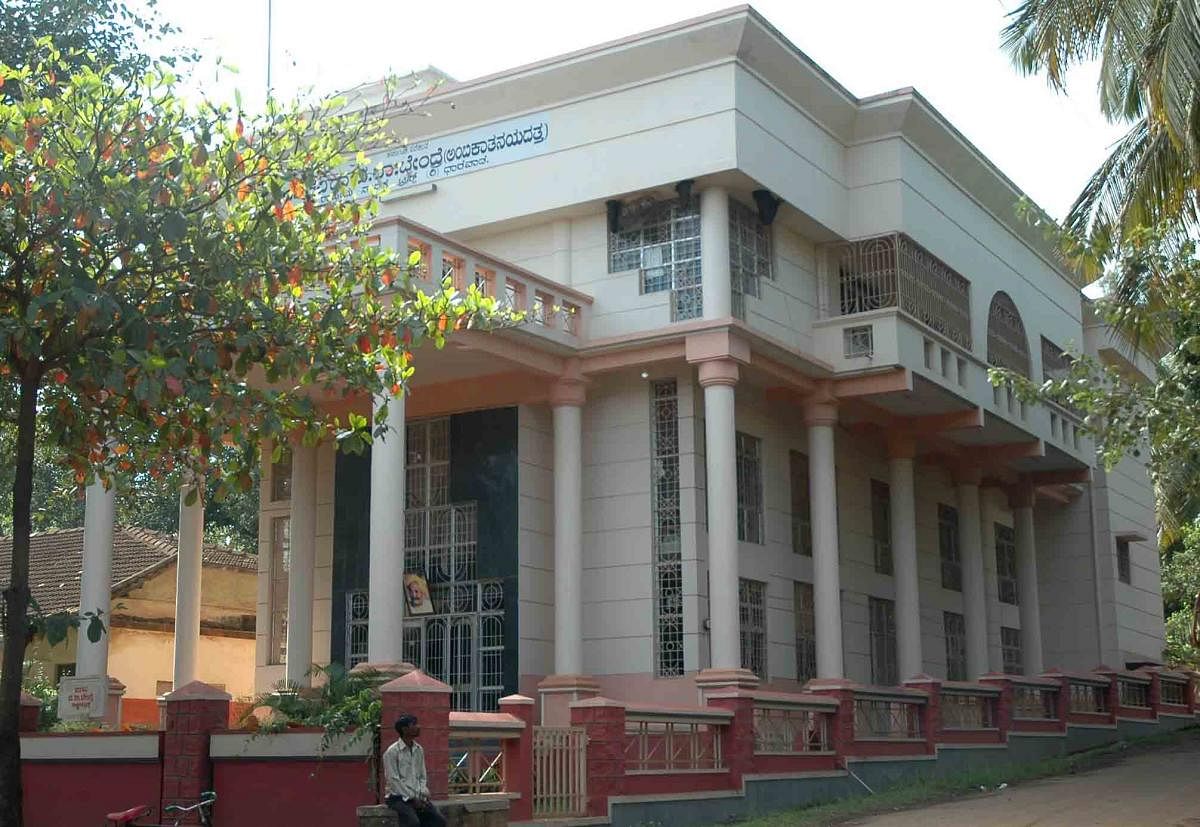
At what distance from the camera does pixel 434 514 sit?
74.3 ft

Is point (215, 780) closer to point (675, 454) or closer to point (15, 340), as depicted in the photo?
point (15, 340)

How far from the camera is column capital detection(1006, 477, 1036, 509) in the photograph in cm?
3033

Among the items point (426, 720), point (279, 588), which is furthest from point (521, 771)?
point (279, 588)

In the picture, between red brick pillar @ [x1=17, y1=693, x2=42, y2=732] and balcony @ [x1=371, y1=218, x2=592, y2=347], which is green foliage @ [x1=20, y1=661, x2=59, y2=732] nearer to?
red brick pillar @ [x1=17, y1=693, x2=42, y2=732]

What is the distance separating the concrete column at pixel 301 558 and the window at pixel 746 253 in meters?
7.23

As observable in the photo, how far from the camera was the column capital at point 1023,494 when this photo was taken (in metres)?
30.3

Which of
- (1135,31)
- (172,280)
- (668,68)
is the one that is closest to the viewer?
(172,280)

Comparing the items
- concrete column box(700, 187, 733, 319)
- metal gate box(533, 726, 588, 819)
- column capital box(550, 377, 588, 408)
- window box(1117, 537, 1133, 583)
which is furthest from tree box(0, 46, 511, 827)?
window box(1117, 537, 1133, 583)

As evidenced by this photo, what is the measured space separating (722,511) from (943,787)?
15.8 feet

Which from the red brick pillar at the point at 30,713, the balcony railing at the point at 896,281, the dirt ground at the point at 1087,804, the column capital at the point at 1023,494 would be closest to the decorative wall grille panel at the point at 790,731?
the dirt ground at the point at 1087,804

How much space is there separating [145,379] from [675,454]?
11868mm

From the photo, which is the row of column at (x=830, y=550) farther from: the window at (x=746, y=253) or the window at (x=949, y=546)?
the window at (x=746, y=253)

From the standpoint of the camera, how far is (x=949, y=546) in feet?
97.2

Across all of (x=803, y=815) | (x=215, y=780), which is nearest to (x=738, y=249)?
(x=803, y=815)
